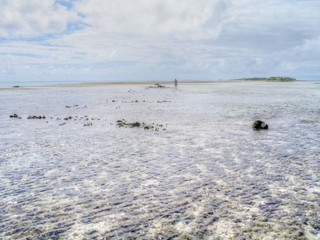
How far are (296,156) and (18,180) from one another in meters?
17.5

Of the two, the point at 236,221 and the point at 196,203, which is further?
the point at 196,203

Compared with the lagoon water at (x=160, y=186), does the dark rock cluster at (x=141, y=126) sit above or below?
below

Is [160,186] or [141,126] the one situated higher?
[160,186]

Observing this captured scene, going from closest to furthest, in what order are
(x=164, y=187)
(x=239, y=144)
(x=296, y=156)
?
(x=164, y=187)
(x=296, y=156)
(x=239, y=144)

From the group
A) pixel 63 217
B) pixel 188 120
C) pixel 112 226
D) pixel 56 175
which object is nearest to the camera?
pixel 112 226

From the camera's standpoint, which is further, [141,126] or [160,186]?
[141,126]

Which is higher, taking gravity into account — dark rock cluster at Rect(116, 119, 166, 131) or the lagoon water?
the lagoon water

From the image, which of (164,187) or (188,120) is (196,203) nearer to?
(164,187)

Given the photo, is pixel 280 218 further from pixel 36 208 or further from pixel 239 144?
pixel 239 144

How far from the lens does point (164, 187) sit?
16.6 m

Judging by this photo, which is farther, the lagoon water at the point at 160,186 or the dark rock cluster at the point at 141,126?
the dark rock cluster at the point at 141,126

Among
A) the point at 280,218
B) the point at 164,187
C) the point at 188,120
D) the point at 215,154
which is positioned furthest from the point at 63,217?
the point at 188,120

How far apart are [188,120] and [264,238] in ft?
97.5

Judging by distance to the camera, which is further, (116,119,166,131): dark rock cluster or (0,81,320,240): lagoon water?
(116,119,166,131): dark rock cluster
